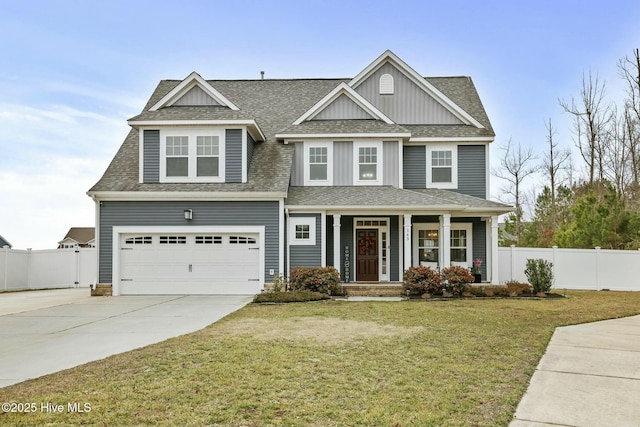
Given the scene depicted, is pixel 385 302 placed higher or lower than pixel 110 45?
lower

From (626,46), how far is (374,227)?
1580 centimetres

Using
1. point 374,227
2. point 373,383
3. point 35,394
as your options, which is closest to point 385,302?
point 374,227

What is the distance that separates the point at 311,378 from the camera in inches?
241

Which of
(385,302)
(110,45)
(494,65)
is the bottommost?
(385,302)

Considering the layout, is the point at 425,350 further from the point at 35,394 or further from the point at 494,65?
the point at 494,65

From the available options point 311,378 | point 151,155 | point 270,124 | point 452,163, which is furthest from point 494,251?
point 311,378

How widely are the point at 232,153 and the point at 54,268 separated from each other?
10.8 meters

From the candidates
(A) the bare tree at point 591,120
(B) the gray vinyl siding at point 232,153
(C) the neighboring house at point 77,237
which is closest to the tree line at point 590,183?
(A) the bare tree at point 591,120

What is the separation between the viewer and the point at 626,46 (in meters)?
23.9

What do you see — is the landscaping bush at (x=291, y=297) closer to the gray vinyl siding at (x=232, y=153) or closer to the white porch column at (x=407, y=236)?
the white porch column at (x=407, y=236)

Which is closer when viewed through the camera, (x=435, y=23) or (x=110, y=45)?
(x=110, y=45)

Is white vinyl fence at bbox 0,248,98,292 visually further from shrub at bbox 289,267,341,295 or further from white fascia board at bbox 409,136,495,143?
white fascia board at bbox 409,136,495,143

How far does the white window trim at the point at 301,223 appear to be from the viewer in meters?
17.0

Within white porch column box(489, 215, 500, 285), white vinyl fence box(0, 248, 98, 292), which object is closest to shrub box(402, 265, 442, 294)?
white porch column box(489, 215, 500, 285)
